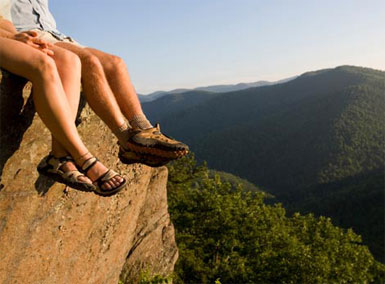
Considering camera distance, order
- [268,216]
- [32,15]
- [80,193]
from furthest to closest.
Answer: [268,216]
[80,193]
[32,15]

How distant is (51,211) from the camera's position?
3.78 metres

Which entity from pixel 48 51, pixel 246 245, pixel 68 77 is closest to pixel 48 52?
pixel 48 51

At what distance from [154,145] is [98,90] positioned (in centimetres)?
72

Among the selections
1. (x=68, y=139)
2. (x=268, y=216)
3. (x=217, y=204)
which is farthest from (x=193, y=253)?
(x=68, y=139)

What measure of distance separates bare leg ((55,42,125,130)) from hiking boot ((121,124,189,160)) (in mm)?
236

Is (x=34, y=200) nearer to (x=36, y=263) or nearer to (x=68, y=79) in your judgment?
(x=36, y=263)

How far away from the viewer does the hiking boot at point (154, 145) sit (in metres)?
3.10

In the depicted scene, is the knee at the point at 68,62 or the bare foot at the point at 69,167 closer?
the bare foot at the point at 69,167

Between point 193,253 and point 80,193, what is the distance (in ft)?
63.9

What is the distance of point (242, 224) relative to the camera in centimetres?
2550

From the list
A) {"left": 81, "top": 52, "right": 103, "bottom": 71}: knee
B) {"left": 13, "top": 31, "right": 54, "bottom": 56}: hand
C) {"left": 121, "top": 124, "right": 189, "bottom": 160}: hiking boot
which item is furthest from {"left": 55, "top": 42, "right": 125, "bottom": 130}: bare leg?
{"left": 13, "top": 31, "right": 54, "bottom": 56}: hand

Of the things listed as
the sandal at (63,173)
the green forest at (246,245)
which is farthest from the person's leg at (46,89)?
the green forest at (246,245)

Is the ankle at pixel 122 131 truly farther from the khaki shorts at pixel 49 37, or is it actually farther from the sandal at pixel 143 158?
the khaki shorts at pixel 49 37

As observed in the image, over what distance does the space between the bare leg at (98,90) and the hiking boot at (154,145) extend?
24 cm
